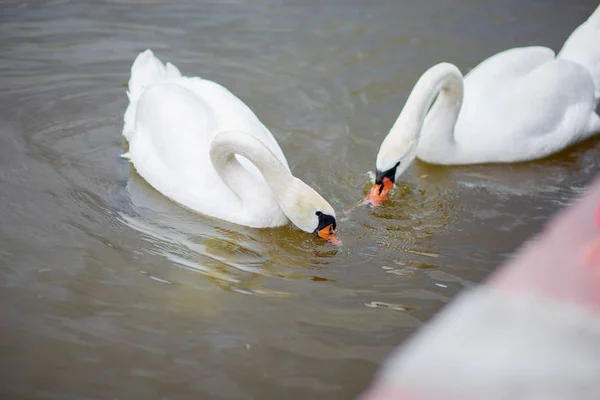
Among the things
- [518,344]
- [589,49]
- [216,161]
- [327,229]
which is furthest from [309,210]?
[589,49]

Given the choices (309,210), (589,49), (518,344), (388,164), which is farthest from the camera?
(589,49)

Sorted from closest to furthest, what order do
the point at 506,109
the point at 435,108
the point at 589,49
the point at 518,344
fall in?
the point at 518,344, the point at 435,108, the point at 506,109, the point at 589,49

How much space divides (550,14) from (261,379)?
5.70 metres

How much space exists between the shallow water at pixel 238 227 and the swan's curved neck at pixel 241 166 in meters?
0.27

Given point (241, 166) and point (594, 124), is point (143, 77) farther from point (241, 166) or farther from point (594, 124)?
point (594, 124)

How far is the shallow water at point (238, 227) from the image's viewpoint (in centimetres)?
339

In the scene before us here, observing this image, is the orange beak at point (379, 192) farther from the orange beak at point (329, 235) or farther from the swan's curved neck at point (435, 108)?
the orange beak at point (329, 235)

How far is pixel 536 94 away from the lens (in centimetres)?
541

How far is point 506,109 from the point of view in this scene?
541 centimetres

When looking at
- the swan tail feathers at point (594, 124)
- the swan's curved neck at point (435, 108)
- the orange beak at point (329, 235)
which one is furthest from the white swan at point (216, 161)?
the swan tail feathers at point (594, 124)

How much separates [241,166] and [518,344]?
344cm

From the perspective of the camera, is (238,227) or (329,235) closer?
(329,235)

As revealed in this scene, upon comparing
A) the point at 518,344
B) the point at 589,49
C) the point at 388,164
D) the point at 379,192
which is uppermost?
the point at 589,49

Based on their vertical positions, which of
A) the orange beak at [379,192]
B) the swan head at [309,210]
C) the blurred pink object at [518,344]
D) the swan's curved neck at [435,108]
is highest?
the swan's curved neck at [435,108]
